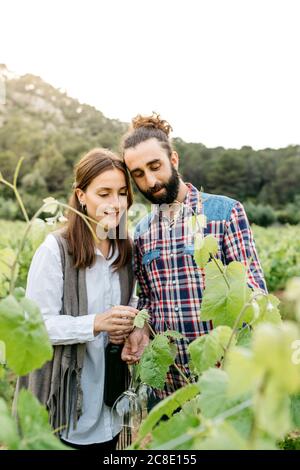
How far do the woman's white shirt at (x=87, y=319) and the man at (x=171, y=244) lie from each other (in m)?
0.26

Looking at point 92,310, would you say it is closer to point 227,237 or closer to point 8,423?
point 227,237

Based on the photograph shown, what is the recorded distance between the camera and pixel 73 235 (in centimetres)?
222

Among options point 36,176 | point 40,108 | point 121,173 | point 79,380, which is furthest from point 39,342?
point 40,108

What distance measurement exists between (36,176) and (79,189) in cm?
3624

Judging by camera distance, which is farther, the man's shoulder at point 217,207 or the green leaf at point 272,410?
the man's shoulder at point 217,207

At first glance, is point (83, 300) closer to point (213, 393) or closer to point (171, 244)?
point (171, 244)

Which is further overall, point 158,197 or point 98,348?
point 158,197

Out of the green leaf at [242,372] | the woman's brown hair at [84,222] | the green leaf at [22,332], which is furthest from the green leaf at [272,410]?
the woman's brown hair at [84,222]

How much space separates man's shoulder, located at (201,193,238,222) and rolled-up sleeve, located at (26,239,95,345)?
0.74 m

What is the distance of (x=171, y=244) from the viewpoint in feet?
8.00

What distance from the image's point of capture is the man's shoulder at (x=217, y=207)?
92.8 inches

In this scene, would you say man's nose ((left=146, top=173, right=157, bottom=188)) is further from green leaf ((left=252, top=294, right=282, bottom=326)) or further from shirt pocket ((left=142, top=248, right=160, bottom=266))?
green leaf ((left=252, top=294, right=282, bottom=326))

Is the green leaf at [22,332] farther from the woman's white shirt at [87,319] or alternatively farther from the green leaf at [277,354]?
the woman's white shirt at [87,319]

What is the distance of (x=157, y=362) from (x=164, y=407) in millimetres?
880
